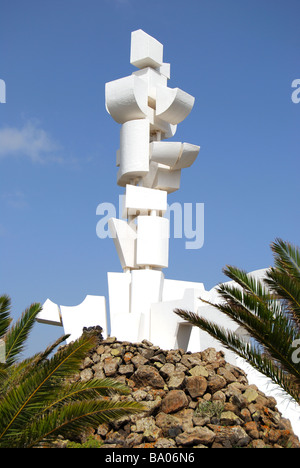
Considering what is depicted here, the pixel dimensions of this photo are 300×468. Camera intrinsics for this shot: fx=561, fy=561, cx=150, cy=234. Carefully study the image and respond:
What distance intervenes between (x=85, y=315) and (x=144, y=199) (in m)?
3.89

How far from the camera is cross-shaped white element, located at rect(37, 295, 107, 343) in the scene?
16.5 meters

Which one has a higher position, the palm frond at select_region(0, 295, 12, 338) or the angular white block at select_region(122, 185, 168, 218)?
the angular white block at select_region(122, 185, 168, 218)

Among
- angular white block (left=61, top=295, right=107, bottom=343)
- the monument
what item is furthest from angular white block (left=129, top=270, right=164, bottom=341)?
angular white block (left=61, top=295, right=107, bottom=343)

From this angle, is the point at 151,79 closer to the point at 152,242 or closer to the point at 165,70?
the point at 165,70

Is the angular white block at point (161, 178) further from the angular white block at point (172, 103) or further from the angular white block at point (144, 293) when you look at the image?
the angular white block at point (144, 293)

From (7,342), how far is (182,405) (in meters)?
5.22

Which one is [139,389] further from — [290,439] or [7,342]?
[7,342]

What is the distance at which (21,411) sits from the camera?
5996 millimetres

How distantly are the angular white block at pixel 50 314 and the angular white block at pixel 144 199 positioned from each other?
3694 millimetres

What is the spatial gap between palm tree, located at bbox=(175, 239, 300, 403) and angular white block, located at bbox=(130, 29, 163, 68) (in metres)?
11.1

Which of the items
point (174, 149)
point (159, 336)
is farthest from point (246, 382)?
point (174, 149)

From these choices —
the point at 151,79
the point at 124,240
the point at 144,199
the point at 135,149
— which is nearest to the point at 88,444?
the point at 124,240

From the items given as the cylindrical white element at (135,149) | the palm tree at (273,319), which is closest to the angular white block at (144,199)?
the cylindrical white element at (135,149)

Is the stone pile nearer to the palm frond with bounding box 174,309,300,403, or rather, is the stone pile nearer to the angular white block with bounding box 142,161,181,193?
the palm frond with bounding box 174,309,300,403
